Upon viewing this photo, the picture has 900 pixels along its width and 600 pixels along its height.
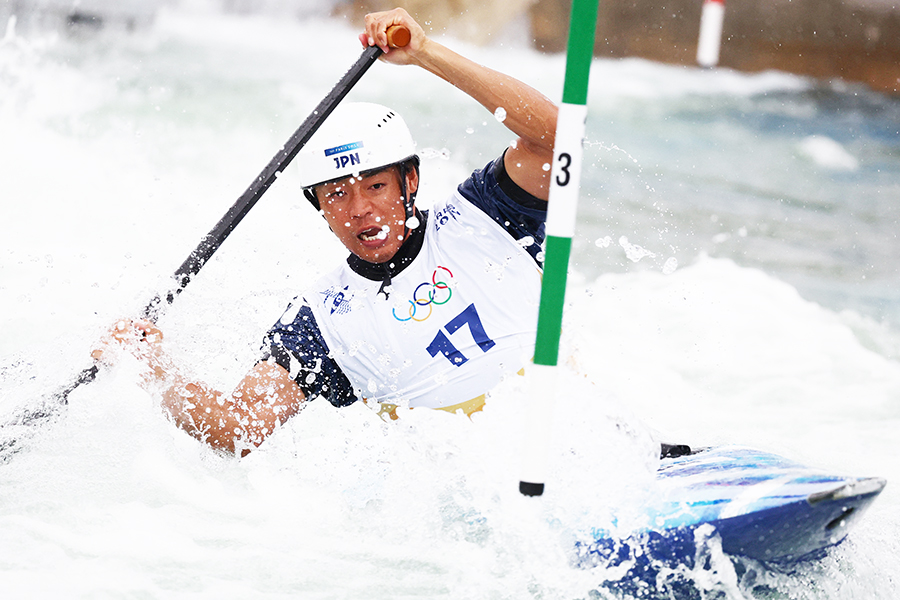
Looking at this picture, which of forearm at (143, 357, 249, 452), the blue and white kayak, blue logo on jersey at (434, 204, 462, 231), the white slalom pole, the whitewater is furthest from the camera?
blue logo on jersey at (434, 204, 462, 231)

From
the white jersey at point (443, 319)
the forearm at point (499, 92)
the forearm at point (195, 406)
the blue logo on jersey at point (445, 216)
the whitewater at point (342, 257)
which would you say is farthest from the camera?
the blue logo on jersey at point (445, 216)

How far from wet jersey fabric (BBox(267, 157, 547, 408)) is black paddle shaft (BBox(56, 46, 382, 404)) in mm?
Answer: 374

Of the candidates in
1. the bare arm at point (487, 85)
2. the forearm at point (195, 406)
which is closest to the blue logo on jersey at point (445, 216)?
the bare arm at point (487, 85)

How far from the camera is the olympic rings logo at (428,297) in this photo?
9.98 ft

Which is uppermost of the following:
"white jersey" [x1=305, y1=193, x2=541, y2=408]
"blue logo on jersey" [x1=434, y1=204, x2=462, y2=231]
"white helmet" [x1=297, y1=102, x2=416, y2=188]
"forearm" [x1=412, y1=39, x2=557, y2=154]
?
"forearm" [x1=412, y1=39, x2=557, y2=154]

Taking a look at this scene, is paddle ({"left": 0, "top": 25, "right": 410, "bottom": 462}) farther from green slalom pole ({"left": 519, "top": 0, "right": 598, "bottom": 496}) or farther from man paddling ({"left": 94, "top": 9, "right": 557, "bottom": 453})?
green slalom pole ({"left": 519, "top": 0, "right": 598, "bottom": 496})

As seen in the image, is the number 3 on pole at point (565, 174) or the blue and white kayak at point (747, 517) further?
the blue and white kayak at point (747, 517)

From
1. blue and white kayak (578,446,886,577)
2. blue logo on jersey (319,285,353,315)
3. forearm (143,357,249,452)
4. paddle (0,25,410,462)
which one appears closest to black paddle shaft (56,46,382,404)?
paddle (0,25,410,462)

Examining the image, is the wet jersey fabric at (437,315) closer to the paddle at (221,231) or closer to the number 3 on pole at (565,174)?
the paddle at (221,231)

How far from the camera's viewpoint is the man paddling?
298 centimetres

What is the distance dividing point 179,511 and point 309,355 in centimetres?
72

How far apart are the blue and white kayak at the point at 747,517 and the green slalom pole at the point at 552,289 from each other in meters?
0.52

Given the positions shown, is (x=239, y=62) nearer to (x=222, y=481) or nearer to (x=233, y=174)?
(x=233, y=174)

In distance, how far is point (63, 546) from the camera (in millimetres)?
2760
